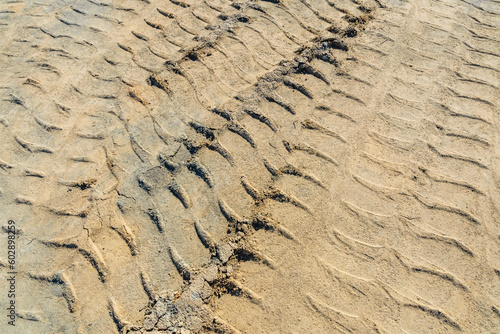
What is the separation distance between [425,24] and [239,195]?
2846mm

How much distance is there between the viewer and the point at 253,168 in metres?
2.58

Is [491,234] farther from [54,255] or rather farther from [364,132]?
[54,255]

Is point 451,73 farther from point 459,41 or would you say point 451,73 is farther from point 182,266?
point 182,266

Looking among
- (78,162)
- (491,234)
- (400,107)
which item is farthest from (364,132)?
(78,162)

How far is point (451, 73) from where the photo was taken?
10.5 feet

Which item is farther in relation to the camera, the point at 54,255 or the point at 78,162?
the point at 78,162

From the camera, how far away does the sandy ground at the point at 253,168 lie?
2.08m

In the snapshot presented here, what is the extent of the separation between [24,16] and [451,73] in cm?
472

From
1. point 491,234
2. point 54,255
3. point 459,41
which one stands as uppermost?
point 459,41

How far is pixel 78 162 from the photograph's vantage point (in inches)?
106

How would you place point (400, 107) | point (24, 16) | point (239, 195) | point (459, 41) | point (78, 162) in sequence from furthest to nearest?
1. point (24, 16)
2. point (459, 41)
3. point (400, 107)
4. point (78, 162)
5. point (239, 195)

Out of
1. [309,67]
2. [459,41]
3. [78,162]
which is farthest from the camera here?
[459,41]

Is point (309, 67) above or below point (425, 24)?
below

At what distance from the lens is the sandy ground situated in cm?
208
